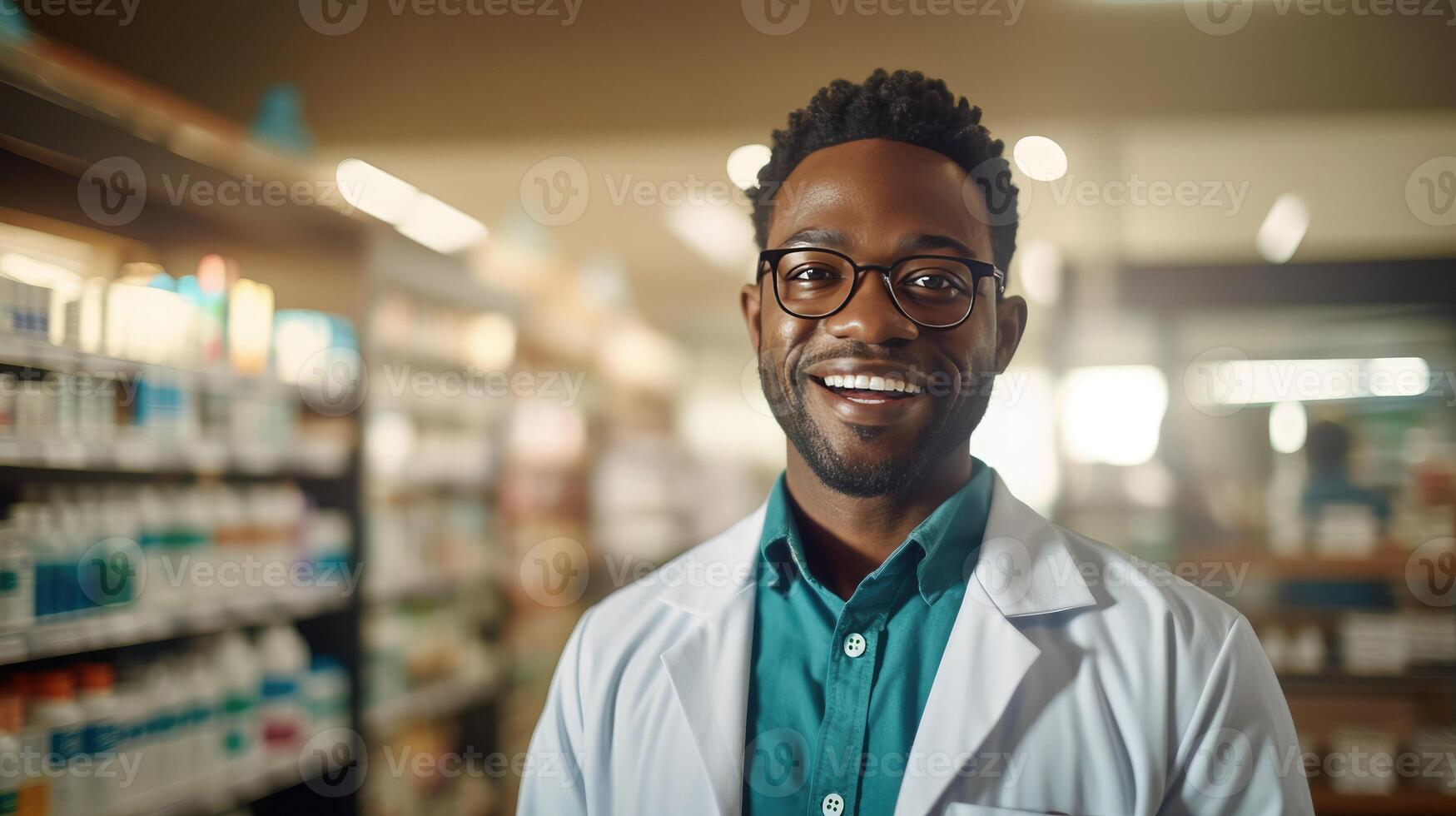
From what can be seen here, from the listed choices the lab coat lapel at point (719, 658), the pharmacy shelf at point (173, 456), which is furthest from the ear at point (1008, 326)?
the pharmacy shelf at point (173, 456)

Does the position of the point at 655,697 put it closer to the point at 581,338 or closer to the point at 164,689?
the point at 581,338

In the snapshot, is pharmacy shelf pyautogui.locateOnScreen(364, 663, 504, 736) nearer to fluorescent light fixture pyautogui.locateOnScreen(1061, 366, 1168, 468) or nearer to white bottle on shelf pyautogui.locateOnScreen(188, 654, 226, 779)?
white bottle on shelf pyautogui.locateOnScreen(188, 654, 226, 779)

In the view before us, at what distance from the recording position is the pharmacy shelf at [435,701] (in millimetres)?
2729

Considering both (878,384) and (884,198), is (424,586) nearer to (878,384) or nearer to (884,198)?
(878,384)

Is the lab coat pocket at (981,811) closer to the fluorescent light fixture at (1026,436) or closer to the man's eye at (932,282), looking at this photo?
the fluorescent light fixture at (1026,436)

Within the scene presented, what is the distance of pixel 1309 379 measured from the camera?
185 centimetres

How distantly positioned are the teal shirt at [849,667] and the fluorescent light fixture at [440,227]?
1434 millimetres

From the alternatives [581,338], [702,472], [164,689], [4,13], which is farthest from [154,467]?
[702,472]

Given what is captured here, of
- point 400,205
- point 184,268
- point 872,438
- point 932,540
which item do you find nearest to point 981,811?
point 932,540

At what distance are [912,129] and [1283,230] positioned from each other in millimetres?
964

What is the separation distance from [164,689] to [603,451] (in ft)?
4.33

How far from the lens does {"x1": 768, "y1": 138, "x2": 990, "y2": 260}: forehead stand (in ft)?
4.36

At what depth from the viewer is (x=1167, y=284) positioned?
1818 mm

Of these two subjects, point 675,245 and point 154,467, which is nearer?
point 675,245
